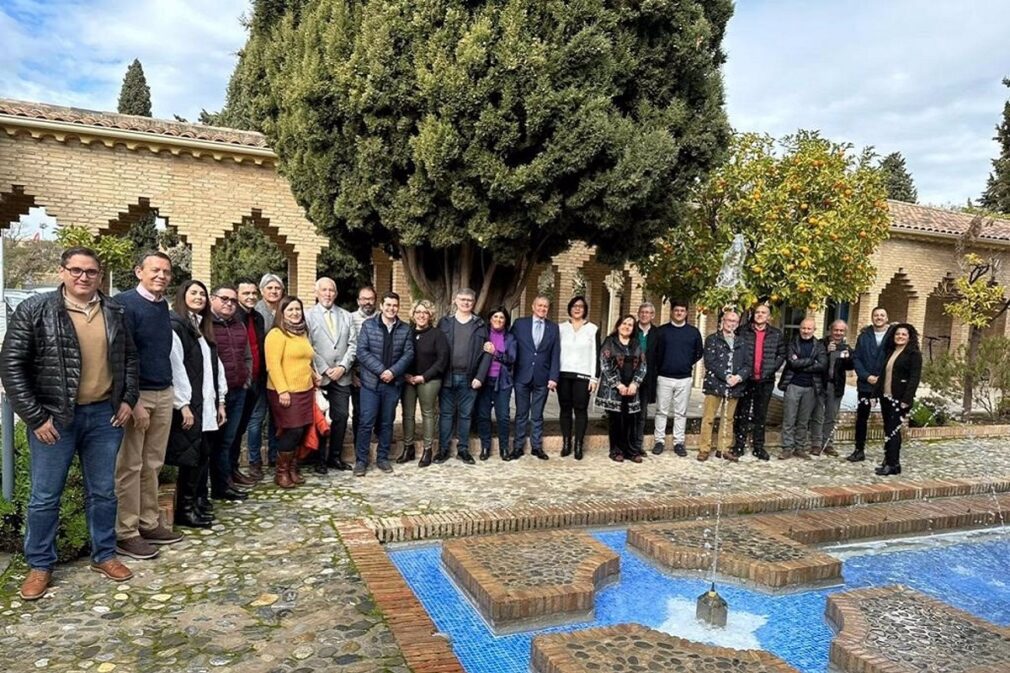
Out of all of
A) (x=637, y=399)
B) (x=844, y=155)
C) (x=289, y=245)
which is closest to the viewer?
(x=637, y=399)

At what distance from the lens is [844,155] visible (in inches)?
344

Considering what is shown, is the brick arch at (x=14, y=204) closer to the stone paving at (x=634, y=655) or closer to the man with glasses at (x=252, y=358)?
the man with glasses at (x=252, y=358)

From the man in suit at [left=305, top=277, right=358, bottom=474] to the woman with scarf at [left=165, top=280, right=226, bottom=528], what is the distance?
127 cm

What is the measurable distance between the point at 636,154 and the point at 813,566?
4.23 metres

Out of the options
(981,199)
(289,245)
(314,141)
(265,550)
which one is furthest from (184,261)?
(981,199)

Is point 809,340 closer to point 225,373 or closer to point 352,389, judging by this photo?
point 352,389

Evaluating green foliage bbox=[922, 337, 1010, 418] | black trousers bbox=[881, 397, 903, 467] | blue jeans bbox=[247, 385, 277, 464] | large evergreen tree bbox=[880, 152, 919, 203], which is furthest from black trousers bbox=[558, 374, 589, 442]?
large evergreen tree bbox=[880, 152, 919, 203]

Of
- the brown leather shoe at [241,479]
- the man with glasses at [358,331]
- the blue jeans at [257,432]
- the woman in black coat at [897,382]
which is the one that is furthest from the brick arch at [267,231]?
the woman in black coat at [897,382]

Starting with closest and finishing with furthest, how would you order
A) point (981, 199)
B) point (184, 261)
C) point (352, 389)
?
point (352, 389) → point (184, 261) → point (981, 199)

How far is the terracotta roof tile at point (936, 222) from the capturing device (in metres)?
17.5

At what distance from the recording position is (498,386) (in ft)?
23.4

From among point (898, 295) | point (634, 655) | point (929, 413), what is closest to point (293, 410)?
point (634, 655)

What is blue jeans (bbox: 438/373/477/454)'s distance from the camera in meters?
6.91

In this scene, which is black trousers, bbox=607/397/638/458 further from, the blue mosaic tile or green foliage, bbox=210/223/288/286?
green foliage, bbox=210/223/288/286
